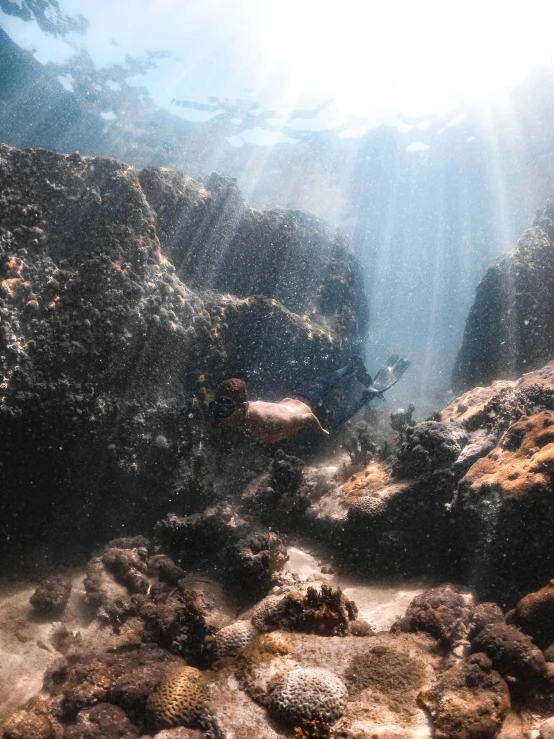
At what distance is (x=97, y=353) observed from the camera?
228 inches

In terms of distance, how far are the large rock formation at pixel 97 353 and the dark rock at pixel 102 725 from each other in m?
2.99

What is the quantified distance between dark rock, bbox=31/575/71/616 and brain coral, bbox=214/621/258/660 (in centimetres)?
239

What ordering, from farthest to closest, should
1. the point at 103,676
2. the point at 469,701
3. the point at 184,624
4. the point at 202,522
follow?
1. the point at 202,522
2. the point at 184,624
3. the point at 103,676
4. the point at 469,701

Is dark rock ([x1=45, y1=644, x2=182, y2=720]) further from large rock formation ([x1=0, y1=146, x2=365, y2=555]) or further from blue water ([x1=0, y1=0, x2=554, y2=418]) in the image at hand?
blue water ([x1=0, y1=0, x2=554, y2=418])

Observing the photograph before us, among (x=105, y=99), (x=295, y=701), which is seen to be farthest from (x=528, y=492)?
(x=105, y=99)

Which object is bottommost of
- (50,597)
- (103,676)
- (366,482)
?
(103,676)

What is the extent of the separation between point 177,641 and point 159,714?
100 cm

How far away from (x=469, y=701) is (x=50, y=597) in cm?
482

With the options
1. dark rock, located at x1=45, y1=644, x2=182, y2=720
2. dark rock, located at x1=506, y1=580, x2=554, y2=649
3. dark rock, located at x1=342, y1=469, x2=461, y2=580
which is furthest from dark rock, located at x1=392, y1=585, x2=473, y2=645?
dark rock, located at x1=45, y1=644, x2=182, y2=720

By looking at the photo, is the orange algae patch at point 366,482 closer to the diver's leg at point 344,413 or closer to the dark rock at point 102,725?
the diver's leg at point 344,413

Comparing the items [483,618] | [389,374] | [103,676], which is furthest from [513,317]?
[103,676]

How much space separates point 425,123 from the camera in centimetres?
2723

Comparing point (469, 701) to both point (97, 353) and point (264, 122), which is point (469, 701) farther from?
point (264, 122)

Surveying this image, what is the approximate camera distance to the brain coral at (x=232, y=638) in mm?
3879
